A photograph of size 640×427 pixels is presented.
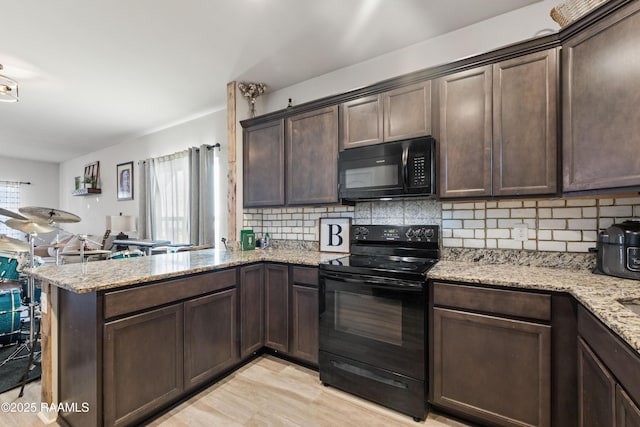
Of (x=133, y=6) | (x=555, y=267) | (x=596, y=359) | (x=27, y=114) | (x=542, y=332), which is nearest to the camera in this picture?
(x=596, y=359)

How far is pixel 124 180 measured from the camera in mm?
5578

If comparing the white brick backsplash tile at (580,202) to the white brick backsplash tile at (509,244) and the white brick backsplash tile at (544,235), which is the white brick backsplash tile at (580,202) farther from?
the white brick backsplash tile at (509,244)

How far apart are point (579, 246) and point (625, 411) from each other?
1.22m

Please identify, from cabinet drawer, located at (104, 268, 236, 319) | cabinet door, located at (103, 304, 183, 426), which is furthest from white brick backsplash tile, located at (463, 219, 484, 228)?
cabinet door, located at (103, 304, 183, 426)

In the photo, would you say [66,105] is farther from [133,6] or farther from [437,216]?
[437,216]

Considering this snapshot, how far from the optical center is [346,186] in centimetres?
237

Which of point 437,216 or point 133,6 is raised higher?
point 133,6

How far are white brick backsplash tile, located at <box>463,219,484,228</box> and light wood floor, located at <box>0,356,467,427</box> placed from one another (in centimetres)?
129

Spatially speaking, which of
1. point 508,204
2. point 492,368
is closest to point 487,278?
point 492,368

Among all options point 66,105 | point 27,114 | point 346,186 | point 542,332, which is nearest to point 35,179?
point 27,114

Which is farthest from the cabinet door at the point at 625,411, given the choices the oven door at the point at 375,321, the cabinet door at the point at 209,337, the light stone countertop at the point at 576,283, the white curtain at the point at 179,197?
the white curtain at the point at 179,197

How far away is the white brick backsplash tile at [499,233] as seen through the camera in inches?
80.2

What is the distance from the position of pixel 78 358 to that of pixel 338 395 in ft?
5.23

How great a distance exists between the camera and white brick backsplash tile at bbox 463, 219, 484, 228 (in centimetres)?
213
